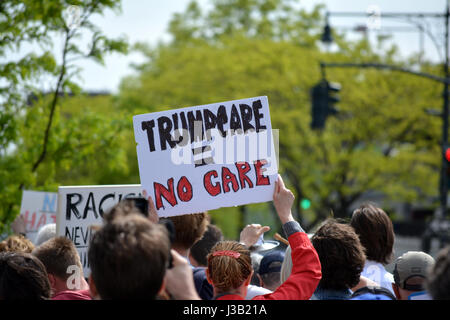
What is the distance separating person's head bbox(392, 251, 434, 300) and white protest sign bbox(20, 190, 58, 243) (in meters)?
4.58

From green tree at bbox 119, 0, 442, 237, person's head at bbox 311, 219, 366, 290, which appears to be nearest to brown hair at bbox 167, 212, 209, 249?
person's head at bbox 311, 219, 366, 290

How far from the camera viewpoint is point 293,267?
9.70 feet

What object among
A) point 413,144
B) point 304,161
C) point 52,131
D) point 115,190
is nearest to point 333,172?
point 304,161

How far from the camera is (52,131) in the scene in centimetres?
773

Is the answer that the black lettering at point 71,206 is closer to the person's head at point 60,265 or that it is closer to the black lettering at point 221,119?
the person's head at point 60,265

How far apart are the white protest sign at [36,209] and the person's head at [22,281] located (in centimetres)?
396

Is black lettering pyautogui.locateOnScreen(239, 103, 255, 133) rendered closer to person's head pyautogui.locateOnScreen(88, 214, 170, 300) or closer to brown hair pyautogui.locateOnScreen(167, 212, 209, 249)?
brown hair pyautogui.locateOnScreen(167, 212, 209, 249)

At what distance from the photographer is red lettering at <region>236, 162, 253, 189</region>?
3.51 meters

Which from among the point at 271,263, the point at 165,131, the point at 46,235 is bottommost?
the point at 271,263

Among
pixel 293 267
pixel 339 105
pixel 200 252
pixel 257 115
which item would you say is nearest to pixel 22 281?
pixel 293 267

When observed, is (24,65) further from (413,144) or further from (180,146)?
(413,144)

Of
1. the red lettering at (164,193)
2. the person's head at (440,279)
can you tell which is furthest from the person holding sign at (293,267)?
the person's head at (440,279)

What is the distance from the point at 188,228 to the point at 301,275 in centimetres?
76

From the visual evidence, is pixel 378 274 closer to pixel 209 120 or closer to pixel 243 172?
pixel 243 172
